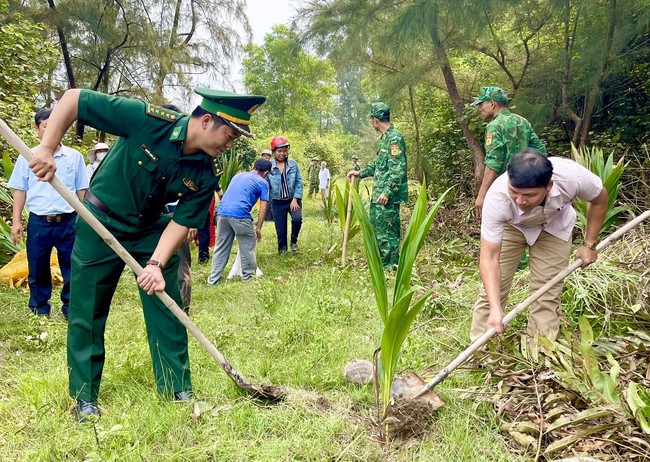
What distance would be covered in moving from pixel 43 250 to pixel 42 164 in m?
2.31

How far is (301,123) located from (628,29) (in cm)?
2645

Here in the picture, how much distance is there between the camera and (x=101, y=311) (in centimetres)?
237

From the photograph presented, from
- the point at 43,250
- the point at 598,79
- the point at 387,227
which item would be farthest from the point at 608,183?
the point at 43,250

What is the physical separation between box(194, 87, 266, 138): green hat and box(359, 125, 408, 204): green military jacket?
2972 millimetres

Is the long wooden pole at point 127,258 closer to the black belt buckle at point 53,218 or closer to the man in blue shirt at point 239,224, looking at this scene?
the black belt buckle at point 53,218

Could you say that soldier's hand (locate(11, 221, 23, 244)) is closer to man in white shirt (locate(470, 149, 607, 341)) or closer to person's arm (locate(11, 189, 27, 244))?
person's arm (locate(11, 189, 27, 244))

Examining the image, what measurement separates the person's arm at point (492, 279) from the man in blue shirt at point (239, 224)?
3.23m

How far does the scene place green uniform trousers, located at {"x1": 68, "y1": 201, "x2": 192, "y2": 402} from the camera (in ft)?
7.54

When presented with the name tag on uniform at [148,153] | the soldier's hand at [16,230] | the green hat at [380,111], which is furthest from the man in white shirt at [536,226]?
the soldier's hand at [16,230]

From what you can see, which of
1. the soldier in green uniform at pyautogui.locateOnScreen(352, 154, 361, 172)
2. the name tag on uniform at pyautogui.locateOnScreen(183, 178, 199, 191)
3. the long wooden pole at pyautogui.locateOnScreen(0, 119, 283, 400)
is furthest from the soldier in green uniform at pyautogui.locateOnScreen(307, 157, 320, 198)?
the long wooden pole at pyautogui.locateOnScreen(0, 119, 283, 400)

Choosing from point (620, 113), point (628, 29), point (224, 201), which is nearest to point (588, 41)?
point (628, 29)

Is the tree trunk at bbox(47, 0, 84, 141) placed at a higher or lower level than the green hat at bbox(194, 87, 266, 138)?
higher

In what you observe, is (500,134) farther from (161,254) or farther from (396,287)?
(161,254)

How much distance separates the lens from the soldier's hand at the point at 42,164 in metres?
1.96
